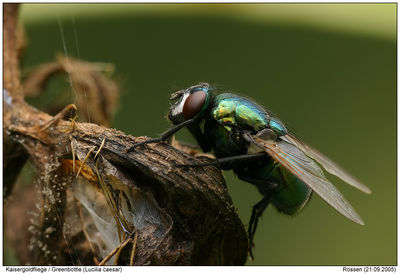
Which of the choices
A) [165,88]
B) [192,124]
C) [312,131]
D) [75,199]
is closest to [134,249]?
[75,199]

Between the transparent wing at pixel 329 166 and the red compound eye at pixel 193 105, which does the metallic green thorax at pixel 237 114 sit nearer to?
the red compound eye at pixel 193 105

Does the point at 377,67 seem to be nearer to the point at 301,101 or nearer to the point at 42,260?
the point at 301,101

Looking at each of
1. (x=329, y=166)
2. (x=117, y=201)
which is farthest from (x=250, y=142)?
(x=117, y=201)

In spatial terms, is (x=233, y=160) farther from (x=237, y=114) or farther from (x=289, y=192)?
(x=289, y=192)

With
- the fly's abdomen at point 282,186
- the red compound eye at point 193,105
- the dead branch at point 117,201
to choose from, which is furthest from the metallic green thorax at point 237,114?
the dead branch at point 117,201

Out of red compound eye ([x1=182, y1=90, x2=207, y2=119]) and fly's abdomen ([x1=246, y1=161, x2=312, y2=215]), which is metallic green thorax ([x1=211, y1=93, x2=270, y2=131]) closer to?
red compound eye ([x1=182, y1=90, x2=207, y2=119])

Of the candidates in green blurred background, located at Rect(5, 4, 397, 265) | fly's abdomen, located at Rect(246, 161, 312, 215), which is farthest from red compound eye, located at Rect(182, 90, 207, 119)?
green blurred background, located at Rect(5, 4, 397, 265)
